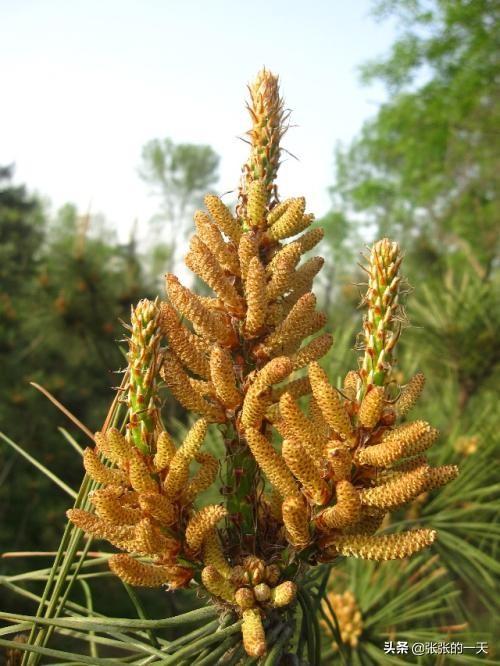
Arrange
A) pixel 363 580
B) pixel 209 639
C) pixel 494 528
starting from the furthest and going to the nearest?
pixel 363 580 → pixel 494 528 → pixel 209 639

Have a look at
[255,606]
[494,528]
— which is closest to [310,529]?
[255,606]

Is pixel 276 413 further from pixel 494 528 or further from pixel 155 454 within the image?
pixel 494 528

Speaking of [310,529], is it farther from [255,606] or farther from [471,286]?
[471,286]

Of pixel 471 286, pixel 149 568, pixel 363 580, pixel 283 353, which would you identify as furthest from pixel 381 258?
pixel 471 286

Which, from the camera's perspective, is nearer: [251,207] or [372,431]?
[372,431]

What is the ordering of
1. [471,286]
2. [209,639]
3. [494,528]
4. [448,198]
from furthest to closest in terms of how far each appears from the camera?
[448,198]
[471,286]
[494,528]
[209,639]

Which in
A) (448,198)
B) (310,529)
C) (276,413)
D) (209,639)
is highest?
(448,198)

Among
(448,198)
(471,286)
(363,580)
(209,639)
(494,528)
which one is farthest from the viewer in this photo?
(448,198)

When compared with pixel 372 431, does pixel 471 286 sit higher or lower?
higher

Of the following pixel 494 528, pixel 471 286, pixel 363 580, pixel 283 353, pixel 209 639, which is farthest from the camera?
pixel 471 286
